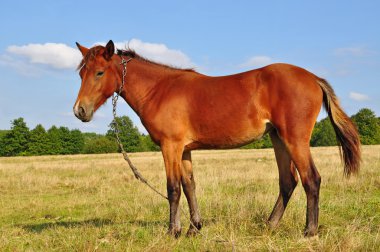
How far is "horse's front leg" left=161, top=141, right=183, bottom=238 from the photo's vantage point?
592cm

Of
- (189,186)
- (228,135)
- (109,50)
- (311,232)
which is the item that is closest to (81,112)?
(109,50)

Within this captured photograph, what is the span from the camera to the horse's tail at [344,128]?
5.94 m

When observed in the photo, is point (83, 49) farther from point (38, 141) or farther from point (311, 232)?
point (38, 141)

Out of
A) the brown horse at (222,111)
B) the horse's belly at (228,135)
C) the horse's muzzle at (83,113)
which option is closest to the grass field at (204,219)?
the brown horse at (222,111)

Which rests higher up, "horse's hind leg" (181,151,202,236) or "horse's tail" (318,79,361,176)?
"horse's tail" (318,79,361,176)

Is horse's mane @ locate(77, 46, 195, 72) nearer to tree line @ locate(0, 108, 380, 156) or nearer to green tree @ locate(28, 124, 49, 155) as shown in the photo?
tree line @ locate(0, 108, 380, 156)

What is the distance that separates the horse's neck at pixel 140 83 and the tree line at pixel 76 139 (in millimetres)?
66739

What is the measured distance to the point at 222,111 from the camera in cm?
585

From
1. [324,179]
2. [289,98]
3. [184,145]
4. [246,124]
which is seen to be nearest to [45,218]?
[184,145]

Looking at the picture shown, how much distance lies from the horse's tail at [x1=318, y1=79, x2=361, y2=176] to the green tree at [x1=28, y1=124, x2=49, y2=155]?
Answer: 7886 cm

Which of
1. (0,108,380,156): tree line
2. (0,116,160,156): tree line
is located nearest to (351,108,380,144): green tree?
(0,108,380,156): tree line

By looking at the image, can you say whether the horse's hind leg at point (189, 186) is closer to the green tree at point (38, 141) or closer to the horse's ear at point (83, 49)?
the horse's ear at point (83, 49)

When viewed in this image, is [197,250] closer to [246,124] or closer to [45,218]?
[246,124]

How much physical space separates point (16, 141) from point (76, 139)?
14.1 meters
